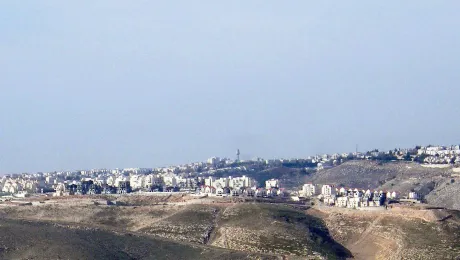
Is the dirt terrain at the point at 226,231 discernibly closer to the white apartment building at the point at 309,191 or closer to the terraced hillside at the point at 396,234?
the terraced hillside at the point at 396,234

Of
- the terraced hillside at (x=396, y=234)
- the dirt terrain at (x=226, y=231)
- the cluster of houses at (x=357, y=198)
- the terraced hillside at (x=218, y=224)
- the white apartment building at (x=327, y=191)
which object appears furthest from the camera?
the white apartment building at (x=327, y=191)

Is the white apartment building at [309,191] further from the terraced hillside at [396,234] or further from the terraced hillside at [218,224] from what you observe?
the terraced hillside at [396,234]

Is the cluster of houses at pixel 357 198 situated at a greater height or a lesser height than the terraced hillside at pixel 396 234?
greater

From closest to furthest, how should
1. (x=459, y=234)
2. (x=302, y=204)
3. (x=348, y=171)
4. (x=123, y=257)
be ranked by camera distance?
(x=123, y=257) → (x=459, y=234) → (x=302, y=204) → (x=348, y=171)

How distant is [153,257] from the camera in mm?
76312

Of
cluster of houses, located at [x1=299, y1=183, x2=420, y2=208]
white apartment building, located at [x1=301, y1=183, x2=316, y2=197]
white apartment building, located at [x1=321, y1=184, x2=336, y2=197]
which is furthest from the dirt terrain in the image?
white apartment building, located at [x1=301, y1=183, x2=316, y2=197]

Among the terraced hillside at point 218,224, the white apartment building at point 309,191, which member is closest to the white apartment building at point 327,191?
the white apartment building at point 309,191

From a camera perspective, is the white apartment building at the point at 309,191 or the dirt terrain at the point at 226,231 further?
the white apartment building at the point at 309,191

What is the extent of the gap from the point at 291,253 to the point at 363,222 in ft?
56.5

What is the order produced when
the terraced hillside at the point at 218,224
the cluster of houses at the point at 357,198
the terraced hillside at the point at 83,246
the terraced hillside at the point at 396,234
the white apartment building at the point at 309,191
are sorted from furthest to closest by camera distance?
the white apartment building at the point at 309,191 → the cluster of houses at the point at 357,198 → the terraced hillside at the point at 218,224 → the terraced hillside at the point at 396,234 → the terraced hillside at the point at 83,246

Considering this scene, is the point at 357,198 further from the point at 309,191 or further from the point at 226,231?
the point at 309,191

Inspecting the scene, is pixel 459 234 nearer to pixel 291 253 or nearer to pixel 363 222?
pixel 363 222

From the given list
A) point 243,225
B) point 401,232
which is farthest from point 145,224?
point 401,232

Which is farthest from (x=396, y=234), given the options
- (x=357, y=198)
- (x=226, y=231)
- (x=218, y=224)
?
(x=357, y=198)
